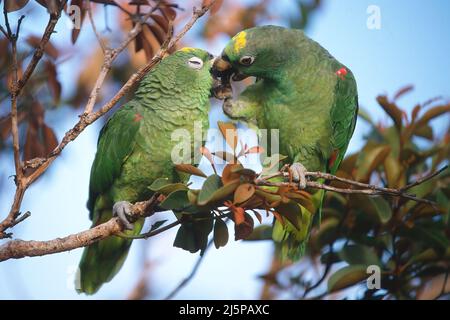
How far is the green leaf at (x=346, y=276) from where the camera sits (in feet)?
7.31

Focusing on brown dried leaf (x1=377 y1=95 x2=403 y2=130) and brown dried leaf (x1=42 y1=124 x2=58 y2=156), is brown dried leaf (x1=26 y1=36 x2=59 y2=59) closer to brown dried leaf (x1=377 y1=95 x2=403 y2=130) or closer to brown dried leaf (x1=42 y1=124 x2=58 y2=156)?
brown dried leaf (x1=42 y1=124 x2=58 y2=156)

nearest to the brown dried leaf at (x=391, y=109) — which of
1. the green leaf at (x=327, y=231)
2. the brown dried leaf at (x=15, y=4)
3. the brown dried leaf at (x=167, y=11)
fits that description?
the green leaf at (x=327, y=231)

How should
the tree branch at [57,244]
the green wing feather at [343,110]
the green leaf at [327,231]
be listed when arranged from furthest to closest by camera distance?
the green leaf at [327,231], the green wing feather at [343,110], the tree branch at [57,244]

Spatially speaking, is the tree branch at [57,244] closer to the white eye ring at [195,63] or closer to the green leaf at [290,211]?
the green leaf at [290,211]

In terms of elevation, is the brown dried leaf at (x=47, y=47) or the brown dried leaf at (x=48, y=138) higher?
the brown dried leaf at (x=47, y=47)

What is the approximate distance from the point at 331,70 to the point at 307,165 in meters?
0.36

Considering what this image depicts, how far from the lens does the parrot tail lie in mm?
2266

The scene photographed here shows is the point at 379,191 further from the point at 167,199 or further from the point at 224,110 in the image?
the point at 224,110

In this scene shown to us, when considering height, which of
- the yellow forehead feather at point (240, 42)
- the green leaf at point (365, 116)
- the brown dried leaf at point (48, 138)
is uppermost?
the yellow forehead feather at point (240, 42)

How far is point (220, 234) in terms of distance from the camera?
1.65 metres

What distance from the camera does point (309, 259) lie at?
260cm

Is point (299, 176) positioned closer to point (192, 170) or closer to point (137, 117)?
point (192, 170)

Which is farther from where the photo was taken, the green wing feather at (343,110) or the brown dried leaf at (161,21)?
the green wing feather at (343,110)
